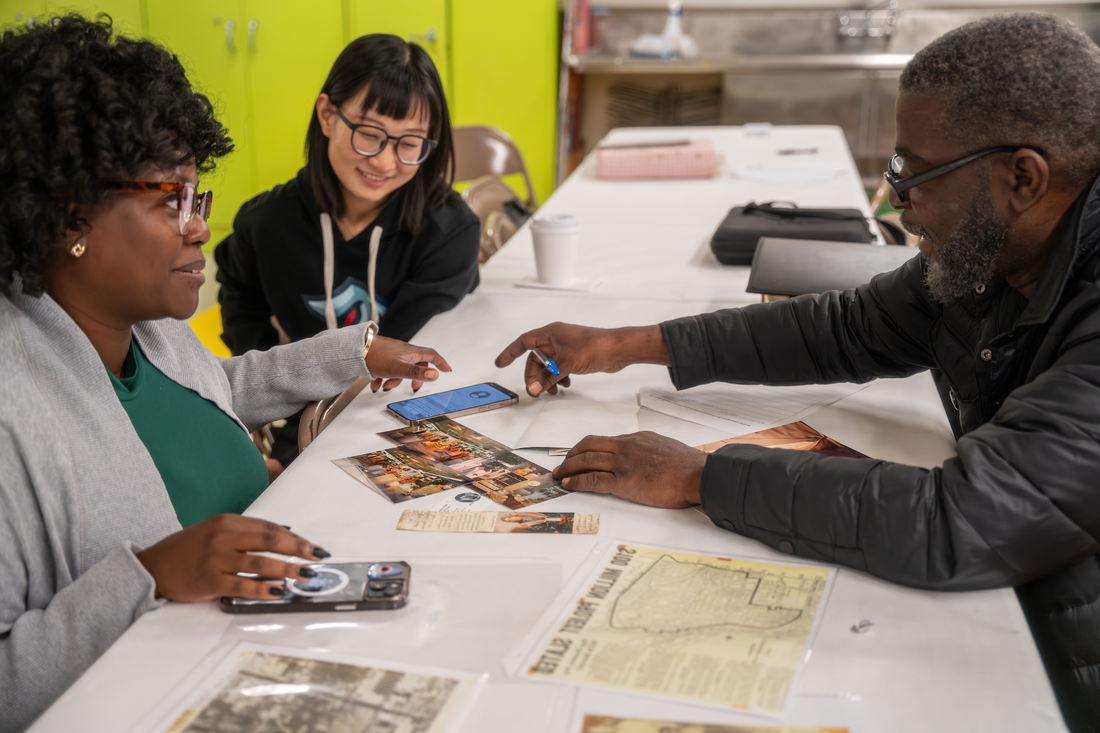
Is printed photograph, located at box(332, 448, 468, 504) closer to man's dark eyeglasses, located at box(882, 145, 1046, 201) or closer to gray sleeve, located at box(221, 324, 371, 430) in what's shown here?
gray sleeve, located at box(221, 324, 371, 430)

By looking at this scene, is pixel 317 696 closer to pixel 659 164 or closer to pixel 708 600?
pixel 708 600

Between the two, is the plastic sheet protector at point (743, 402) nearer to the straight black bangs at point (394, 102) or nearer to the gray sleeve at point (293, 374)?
the gray sleeve at point (293, 374)

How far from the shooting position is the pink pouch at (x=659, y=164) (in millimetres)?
3066

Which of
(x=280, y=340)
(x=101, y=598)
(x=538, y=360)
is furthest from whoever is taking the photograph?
(x=280, y=340)

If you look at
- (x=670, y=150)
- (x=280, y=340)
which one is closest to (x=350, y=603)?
(x=280, y=340)

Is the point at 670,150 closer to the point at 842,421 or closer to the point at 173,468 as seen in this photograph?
the point at 842,421

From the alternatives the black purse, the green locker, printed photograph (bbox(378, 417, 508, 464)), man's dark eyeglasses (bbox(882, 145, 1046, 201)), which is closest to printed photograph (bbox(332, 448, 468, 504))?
printed photograph (bbox(378, 417, 508, 464))

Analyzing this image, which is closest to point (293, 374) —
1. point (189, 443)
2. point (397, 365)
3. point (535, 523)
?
point (397, 365)

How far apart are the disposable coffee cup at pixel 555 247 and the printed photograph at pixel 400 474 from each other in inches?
32.4

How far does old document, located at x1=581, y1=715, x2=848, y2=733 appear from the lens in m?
0.70

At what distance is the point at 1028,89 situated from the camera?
98cm

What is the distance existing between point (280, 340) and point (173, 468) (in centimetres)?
103

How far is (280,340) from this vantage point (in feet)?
7.11

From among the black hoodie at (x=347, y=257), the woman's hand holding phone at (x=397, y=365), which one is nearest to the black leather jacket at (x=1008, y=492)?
the woman's hand holding phone at (x=397, y=365)
